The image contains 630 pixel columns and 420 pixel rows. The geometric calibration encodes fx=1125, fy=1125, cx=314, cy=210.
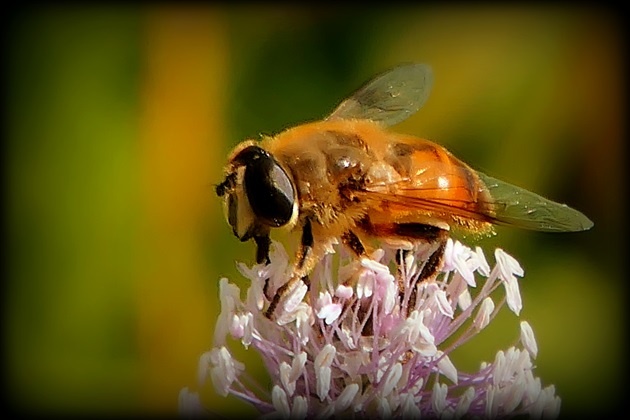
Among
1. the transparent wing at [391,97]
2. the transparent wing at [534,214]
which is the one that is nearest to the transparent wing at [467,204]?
the transparent wing at [534,214]

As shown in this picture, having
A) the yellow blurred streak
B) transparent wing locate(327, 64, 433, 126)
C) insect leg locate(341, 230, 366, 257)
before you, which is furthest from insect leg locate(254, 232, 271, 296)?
the yellow blurred streak

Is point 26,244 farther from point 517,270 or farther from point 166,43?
point 517,270

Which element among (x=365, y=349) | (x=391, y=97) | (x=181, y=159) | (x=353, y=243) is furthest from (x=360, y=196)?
(x=181, y=159)

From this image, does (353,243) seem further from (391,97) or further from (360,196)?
(391,97)

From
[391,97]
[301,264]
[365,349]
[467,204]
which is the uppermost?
[391,97]

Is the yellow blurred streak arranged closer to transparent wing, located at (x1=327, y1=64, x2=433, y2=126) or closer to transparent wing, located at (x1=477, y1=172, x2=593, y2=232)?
transparent wing, located at (x1=327, y1=64, x2=433, y2=126)

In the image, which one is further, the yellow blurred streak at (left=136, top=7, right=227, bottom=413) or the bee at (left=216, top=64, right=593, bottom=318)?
the yellow blurred streak at (left=136, top=7, right=227, bottom=413)
